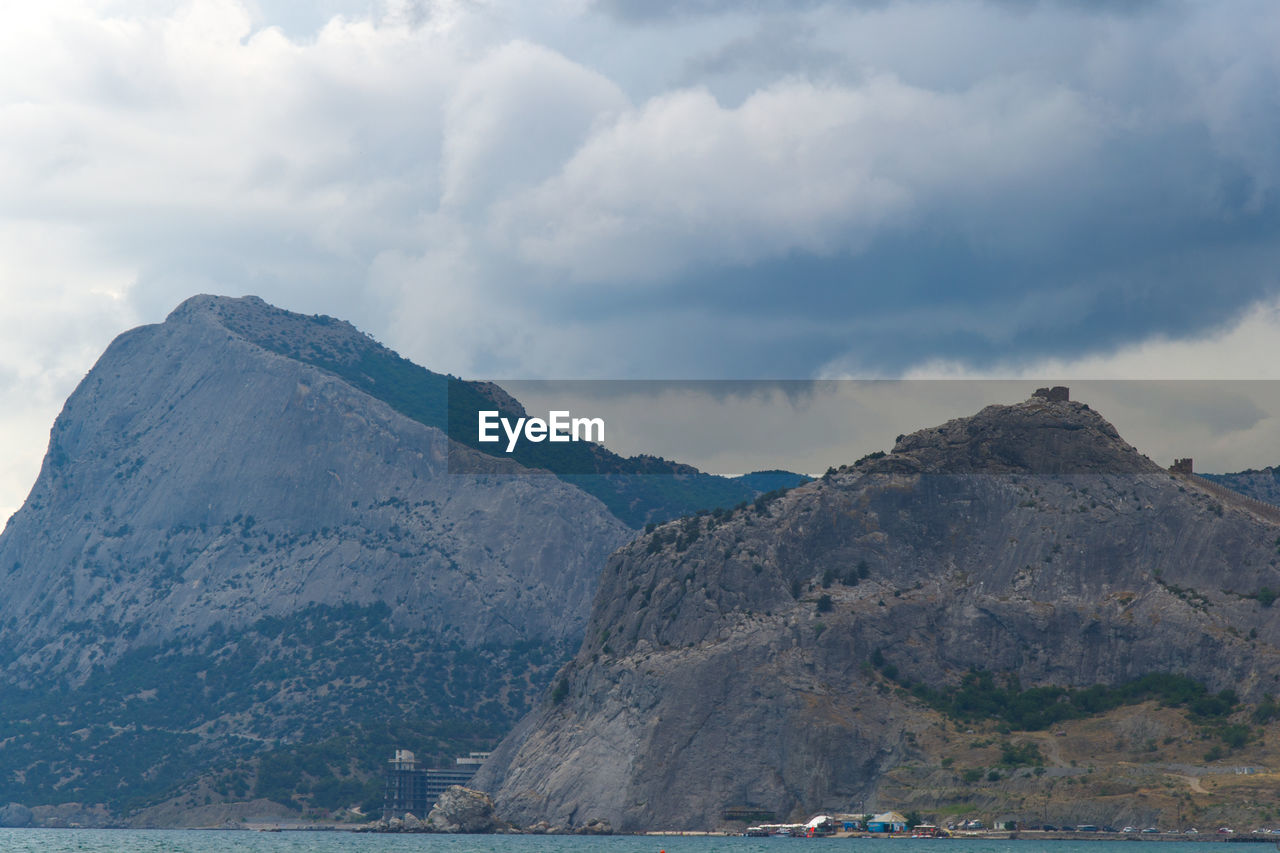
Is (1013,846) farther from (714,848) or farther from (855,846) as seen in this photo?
(714,848)

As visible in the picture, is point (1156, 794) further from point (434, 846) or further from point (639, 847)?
point (434, 846)

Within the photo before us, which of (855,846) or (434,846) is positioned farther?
(434,846)

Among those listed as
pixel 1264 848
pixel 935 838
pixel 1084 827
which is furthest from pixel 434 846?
pixel 1264 848

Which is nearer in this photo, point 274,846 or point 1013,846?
point 1013,846

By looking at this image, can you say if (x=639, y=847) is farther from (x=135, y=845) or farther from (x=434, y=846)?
(x=135, y=845)

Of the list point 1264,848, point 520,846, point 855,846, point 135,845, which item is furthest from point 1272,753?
point 135,845

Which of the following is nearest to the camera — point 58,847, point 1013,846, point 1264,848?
point 1264,848

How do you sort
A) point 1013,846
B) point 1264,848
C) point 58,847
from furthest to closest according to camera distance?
1. point 58,847
2. point 1013,846
3. point 1264,848
